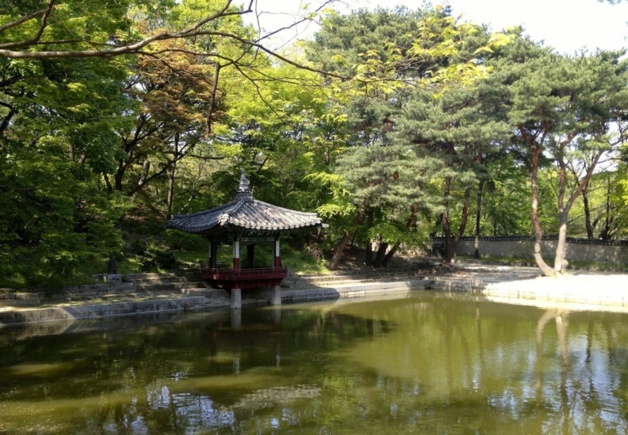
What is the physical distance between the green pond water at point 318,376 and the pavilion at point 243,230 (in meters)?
2.77

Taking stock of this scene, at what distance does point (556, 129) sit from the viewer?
64.2 feet

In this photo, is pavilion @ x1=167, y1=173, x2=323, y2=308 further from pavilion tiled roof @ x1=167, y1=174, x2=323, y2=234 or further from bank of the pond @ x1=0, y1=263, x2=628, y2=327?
bank of the pond @ x1=0, y1=263, x2=628, y2=327

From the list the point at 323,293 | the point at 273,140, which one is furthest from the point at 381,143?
the point at 323,293

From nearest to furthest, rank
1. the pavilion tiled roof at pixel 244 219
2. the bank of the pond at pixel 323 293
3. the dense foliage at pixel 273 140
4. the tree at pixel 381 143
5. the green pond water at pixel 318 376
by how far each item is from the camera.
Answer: the green pond water at pixel 318 376
the dense foliage at pixel 273 140
the bank of the pond at pixel 323 293
the pavilion tiled roof at pixel 244 219
the tree at pixel 381 143

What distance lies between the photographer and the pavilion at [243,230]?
665 inches

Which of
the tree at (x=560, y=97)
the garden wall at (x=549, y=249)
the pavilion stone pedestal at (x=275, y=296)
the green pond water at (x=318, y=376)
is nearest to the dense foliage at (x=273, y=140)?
the tree at (x=560, y=97)

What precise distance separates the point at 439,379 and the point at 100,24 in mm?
10276

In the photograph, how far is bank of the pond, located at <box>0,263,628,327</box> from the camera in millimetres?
14141

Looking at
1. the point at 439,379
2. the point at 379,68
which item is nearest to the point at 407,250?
the point at 439,379

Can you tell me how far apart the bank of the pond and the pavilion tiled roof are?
225 centimetres

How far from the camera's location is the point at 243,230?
1703 centimetres

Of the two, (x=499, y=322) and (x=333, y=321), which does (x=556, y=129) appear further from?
(x=333, y=321)

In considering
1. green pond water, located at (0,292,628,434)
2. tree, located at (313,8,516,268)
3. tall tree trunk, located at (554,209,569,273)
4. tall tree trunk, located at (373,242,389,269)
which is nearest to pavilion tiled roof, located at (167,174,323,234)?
green pond water, located at (0,292,628,434)

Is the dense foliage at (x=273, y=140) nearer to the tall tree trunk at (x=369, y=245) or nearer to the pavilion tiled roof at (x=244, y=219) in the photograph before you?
the tall tree trunk at (x=369, y=245)
